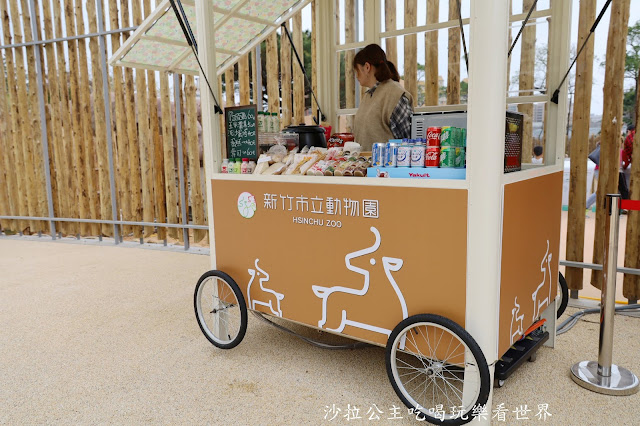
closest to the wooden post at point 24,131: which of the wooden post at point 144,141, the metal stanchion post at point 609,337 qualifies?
the wooden post at point 144,141

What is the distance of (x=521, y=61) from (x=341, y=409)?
2.70 m

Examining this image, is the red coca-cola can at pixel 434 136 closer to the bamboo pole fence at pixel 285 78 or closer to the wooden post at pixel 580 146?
the wooden post at pixel 580 146

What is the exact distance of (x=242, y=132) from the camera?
2.96m

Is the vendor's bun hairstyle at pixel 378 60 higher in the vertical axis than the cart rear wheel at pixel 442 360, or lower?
higher

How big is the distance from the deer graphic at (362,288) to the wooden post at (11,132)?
6.05 meters

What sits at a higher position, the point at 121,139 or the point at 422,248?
the point at 121,139

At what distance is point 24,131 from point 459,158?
6.54 m

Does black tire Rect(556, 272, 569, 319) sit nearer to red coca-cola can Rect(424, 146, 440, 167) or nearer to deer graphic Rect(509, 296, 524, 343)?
deer graphic Rect(509, 296, 524, 343)

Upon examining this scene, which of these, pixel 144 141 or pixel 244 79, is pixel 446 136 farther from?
pixel 144 141

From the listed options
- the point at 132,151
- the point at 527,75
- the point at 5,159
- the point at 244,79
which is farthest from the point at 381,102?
the point at 5,159

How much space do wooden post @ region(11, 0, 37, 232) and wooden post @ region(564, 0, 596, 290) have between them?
6648 mm

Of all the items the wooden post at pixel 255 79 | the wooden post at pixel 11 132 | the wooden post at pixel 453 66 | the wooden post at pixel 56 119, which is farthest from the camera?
the wooden post at pixel 11 132

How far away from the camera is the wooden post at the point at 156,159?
A: 570cm

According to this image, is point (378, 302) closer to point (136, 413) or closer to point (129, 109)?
point (136, 413)
